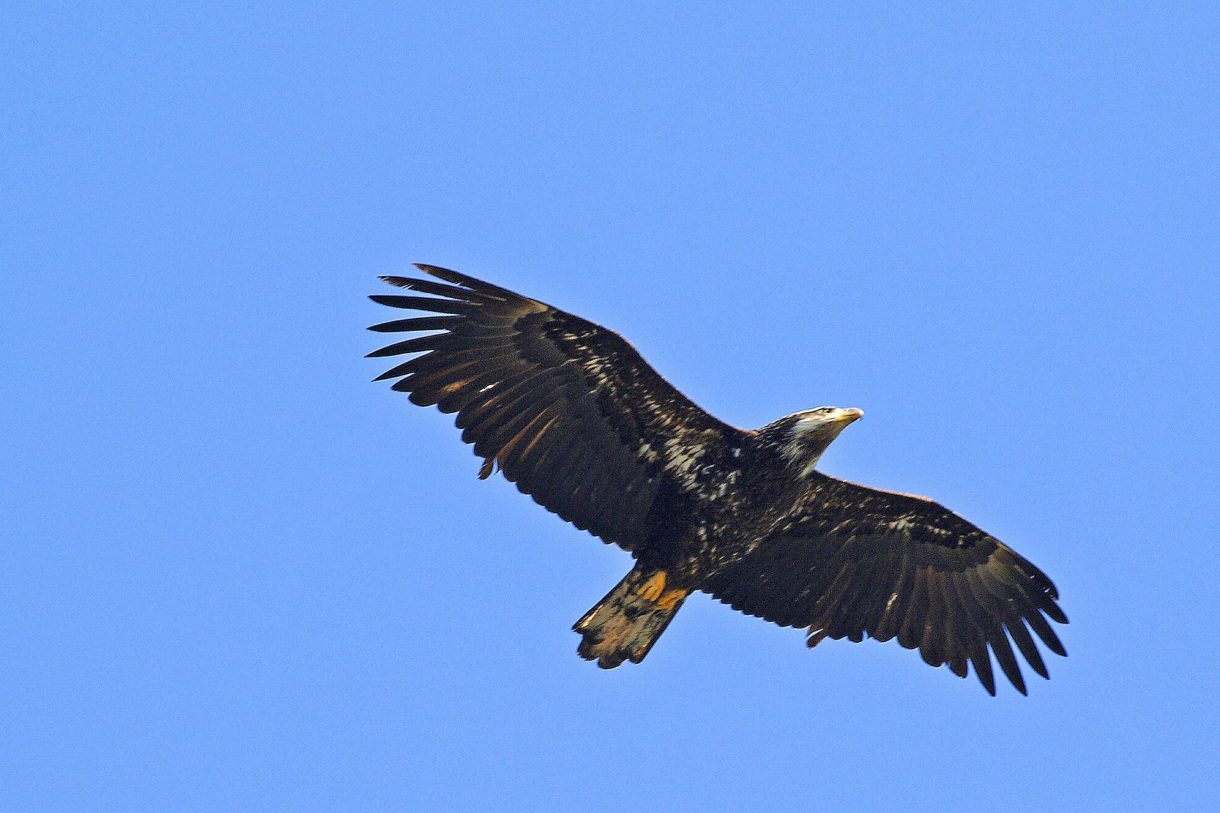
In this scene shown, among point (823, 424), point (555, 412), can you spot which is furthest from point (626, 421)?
point (823, 424)

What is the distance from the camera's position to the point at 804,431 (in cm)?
1484

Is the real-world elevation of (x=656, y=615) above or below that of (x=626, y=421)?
below

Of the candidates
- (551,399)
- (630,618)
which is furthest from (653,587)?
(551,399)

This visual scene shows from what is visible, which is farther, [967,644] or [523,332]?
[967,644]

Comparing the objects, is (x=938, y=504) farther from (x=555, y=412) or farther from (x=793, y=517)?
(x=555, y=412)

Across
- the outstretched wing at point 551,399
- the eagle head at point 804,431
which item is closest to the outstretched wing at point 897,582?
the eagle head at point 804,431

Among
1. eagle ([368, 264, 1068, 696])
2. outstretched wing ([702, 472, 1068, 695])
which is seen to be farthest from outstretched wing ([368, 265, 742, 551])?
outstretched wing ([702, 472, 1068, 695])

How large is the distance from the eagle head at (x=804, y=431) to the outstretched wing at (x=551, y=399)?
0.42 meters

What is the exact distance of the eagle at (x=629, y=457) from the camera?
14.6m

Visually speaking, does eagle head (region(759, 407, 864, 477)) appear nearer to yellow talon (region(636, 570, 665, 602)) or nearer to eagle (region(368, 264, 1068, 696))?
eagle (region(368, 264, 1068, 696))

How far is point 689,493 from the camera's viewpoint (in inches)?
591

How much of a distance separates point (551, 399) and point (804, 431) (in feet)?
7.20

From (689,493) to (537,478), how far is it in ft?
4.37

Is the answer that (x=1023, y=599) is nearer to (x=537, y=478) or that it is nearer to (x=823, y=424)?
(x=823, y=424)
